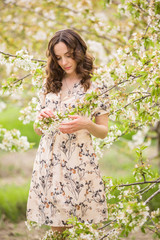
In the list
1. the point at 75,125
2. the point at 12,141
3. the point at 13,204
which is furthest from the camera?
the point at 13,204

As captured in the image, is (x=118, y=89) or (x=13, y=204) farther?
(x=13, y=204)

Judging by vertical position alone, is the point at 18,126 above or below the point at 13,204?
above

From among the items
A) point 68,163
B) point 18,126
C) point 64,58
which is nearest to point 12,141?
point 68,163

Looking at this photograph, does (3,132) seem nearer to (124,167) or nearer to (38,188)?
(38,188)

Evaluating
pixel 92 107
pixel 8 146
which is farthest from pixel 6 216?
pixel 92 107

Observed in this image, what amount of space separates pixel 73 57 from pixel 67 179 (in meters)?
0.90

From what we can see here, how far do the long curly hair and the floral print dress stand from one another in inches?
4.3

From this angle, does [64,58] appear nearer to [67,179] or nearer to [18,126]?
[67,179]

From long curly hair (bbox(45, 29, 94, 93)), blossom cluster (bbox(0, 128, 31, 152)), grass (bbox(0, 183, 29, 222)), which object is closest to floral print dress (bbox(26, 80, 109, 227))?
long curly hair (bbox(45, 29, 94, 93))

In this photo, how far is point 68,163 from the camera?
2.32 m

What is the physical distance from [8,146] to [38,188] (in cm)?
74

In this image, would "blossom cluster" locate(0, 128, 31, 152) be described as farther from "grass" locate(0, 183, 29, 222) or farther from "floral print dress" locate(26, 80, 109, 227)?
"grass" locate(0, 183, 29, 222)

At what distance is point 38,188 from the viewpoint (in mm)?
2424

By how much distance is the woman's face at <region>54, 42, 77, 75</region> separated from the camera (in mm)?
2377
